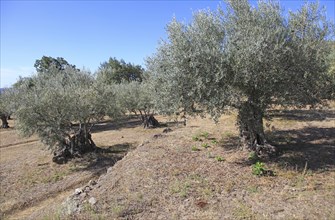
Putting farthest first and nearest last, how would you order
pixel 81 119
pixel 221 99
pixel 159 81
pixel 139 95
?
1. pixel 139 95
2. pixel 81 119
3. pixel 159 81
4. pixel 221 99

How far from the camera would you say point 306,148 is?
1302 cm

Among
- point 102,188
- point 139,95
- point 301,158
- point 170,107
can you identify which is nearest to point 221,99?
point 170,107

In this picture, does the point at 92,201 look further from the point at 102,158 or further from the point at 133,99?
the point at 133,99

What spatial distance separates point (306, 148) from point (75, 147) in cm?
1476

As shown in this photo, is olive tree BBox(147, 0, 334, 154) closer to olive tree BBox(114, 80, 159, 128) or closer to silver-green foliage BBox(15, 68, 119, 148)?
silver-green foliage BBox(15, 68, 119, 148)

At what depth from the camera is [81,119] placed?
20.0 m

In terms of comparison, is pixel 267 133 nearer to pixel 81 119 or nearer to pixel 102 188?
pixel 102 188

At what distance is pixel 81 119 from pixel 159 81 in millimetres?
9571

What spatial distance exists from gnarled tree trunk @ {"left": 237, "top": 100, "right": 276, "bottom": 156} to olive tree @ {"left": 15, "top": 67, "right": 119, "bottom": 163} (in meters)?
10.8

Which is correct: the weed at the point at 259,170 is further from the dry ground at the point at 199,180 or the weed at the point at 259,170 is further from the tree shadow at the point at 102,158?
the tree shadow at the point at 102,158

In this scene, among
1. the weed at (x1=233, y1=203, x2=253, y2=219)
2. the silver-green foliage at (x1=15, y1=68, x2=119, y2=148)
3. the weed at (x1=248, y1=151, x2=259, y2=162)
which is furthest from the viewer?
the silver-green foliage at (x1=15, y1=68, x2=119, y2=148)

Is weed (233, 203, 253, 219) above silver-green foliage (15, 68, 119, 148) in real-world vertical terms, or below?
below

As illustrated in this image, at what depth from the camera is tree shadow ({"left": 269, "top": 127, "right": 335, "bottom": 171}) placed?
11477mm

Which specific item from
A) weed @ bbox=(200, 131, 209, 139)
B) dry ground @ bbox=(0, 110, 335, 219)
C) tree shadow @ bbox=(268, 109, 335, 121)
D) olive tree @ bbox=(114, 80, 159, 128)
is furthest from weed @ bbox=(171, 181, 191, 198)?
olive tree @ bbox=(114, 80, 159, 128)
